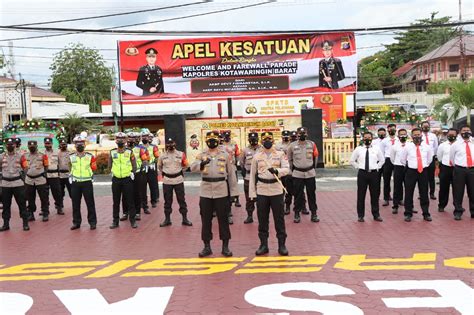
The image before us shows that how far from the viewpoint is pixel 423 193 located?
10.4 metres

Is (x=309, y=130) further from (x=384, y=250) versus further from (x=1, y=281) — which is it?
(x=1, y=281)

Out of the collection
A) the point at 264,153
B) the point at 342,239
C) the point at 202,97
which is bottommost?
the point at 342,239

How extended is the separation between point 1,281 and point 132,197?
3862mm

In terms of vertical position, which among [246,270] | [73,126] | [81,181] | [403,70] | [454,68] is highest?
[403,70]

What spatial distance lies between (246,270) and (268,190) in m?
1.30

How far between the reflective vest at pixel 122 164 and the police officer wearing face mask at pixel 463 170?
20.5ft

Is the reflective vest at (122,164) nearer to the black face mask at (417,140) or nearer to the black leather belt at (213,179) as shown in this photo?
the black leather belt at (213,179)

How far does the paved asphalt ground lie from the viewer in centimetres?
580

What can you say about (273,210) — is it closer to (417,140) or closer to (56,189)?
(417,140)

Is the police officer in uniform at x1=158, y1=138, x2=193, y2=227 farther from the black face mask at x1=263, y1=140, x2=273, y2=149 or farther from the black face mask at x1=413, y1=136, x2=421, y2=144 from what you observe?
the black face mask at x1=413, y1=136, x2=421, y2=144

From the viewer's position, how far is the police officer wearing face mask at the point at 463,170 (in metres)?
10.4

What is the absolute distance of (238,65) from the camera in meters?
28.0

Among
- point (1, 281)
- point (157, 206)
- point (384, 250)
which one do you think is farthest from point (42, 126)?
point (384, 250)

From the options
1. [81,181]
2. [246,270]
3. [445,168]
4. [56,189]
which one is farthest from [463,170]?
[56,189]
